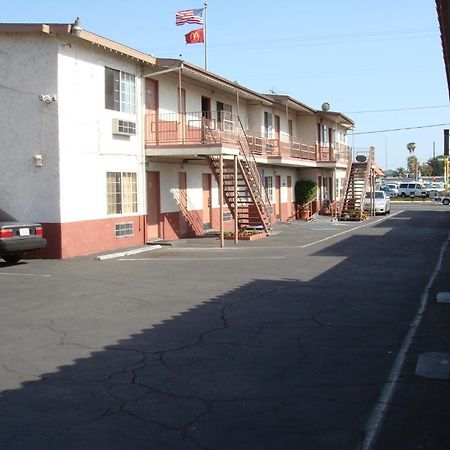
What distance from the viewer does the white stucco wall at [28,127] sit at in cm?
1711

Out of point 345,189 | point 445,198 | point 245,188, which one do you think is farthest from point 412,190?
point 245,188

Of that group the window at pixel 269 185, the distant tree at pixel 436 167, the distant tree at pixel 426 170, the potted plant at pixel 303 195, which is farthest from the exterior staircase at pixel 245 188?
the distant tree at pixel 436 167

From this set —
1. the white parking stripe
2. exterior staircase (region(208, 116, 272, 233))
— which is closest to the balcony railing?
exterior staircase (region(208, 116, 272, 233))

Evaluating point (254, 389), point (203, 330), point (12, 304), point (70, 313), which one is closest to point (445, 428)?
point (254, 389)

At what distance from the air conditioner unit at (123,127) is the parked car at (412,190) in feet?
188

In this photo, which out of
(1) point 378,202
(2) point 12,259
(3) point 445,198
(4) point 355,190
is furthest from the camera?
(3) point 445,198

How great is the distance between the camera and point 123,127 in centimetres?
1962

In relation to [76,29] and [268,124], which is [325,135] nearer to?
[268,124]

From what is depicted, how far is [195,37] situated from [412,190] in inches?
1878

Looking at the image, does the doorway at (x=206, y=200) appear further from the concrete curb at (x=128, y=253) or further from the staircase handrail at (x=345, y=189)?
the staircase handrail at (x=345, y=189)

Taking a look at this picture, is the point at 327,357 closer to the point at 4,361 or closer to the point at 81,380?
the point at 81,380

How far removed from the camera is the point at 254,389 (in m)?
5.82

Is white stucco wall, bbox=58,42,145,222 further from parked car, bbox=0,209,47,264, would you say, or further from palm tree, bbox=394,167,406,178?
palm tree, bbox=394,167,406,178

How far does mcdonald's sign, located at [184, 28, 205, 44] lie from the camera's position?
104ft
